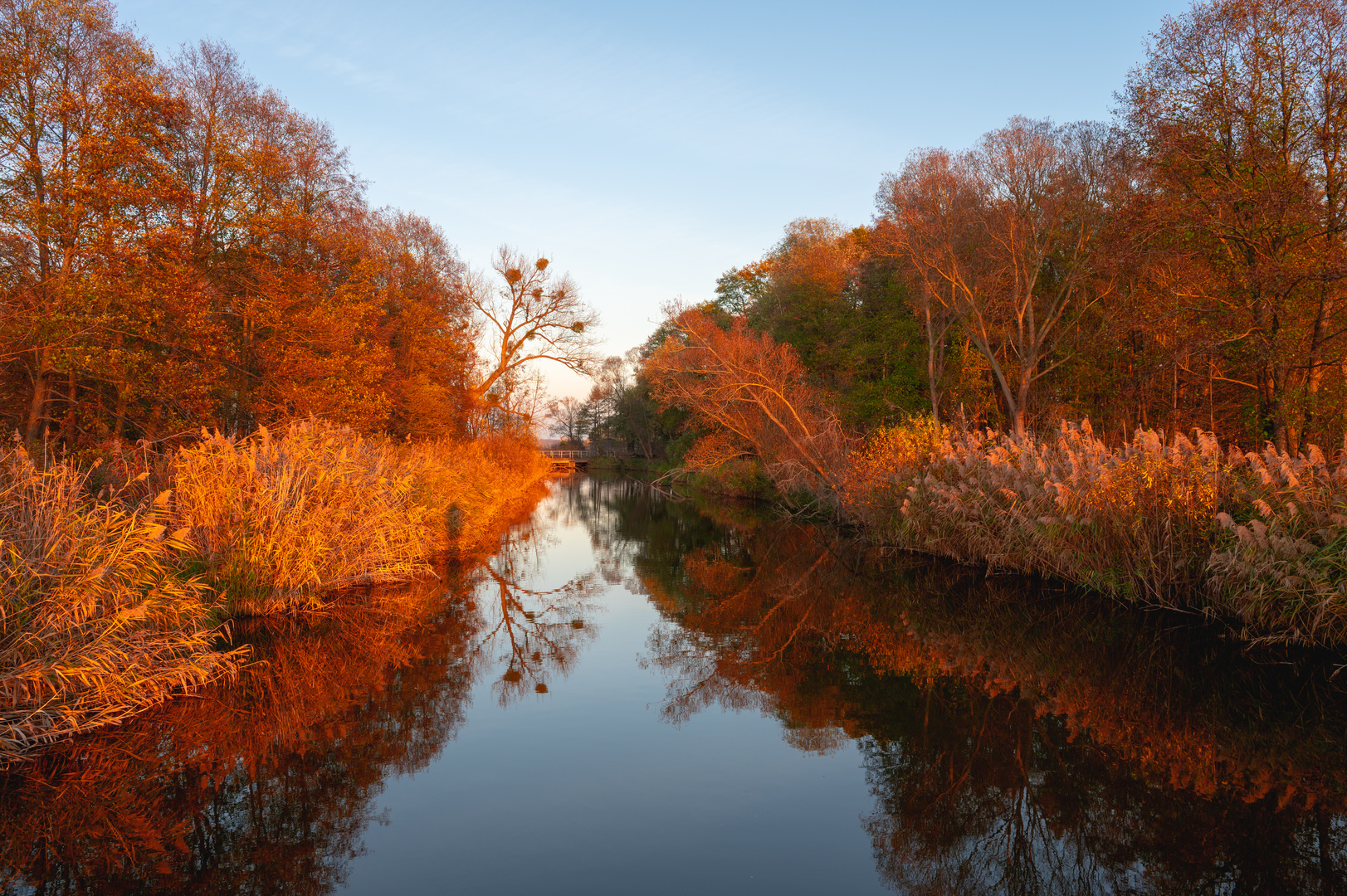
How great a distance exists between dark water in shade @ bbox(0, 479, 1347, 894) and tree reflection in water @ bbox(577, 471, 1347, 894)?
27 millimetres

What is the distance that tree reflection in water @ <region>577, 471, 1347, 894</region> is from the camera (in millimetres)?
3959

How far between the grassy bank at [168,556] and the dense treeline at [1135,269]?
1225cm

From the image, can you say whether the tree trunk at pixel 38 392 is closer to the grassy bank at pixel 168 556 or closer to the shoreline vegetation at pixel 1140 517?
the grassy bank at pixel 168 556

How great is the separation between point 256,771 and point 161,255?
1447cm

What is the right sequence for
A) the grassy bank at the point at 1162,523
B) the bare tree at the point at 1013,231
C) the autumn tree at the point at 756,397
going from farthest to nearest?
the bare tree at the point at 1013,231
the autumn tree at the point at 756,397
the grassy bank at the point at 1162,523

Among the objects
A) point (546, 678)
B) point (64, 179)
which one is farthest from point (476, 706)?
point (64, 179)

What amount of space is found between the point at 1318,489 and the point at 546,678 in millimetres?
8317

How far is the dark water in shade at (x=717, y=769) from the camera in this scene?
3.88 meters

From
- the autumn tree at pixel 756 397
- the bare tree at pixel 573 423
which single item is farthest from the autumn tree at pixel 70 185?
the bare tree at pixel 573 423

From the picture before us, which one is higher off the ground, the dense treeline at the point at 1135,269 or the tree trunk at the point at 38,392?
the dense treeline at the point at 1135,269

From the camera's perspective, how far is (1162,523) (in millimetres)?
8984

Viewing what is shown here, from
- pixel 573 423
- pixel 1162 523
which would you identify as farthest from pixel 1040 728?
pixel 573 423

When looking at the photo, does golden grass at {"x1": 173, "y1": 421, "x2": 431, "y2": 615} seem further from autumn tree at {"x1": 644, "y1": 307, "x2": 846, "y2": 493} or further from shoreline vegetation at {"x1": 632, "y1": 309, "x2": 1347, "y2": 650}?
autumn tree at {"x1": 644, "y1": 307, "x2": 846, "y2": 493}

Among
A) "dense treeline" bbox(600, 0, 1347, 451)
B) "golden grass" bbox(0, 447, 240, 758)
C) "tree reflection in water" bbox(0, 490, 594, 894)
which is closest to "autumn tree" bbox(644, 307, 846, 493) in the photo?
"dense treeline" bbox(600, 0, 1347, 451)
